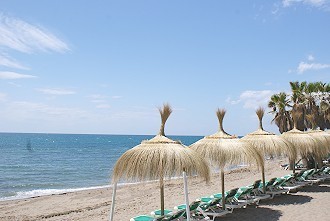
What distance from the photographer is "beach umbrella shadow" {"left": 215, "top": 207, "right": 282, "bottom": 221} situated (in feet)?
29.4

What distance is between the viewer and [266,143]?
11.1m

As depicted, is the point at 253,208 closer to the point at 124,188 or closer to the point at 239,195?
the point at 239,195

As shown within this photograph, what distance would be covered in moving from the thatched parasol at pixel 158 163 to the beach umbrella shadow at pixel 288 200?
4.94m

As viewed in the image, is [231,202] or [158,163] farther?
[231,202]

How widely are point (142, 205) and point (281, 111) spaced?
16087 mm

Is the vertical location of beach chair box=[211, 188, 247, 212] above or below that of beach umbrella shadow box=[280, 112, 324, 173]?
below

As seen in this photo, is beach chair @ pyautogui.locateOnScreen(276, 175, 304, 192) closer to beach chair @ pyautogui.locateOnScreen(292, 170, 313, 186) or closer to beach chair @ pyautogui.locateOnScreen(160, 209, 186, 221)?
beach chair @ pyautogui.locateOnScreen(292, 170, 313, 186)

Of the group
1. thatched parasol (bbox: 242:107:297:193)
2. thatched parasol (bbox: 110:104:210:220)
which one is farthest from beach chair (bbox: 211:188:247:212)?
thatched parasol (bbox: 110:104:210:220)

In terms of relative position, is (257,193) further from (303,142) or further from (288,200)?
(303,142)

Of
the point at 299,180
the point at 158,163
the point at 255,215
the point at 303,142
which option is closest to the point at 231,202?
the point at 255,215

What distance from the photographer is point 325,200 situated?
11023 mm

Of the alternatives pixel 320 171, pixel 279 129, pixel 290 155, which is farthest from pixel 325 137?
pixel 279 129

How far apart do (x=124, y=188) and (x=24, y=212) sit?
6.83m

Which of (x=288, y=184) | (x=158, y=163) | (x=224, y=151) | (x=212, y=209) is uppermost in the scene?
(x=224, y=151)
